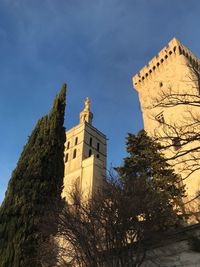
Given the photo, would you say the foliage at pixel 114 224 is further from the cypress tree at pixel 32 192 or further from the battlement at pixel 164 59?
the battlement at pixel 164 59

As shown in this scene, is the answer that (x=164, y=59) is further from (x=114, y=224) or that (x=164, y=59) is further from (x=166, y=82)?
A: (x=114, y=224)

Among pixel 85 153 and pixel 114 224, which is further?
pixel 85 153

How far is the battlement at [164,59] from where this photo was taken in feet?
83.9

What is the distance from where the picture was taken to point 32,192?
→ 1185cm

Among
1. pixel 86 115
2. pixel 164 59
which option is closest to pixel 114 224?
pixel 164 59

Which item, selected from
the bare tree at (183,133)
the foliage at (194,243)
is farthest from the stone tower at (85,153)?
the foliage at (194,243)

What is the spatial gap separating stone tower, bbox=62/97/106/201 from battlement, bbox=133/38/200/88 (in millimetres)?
13987

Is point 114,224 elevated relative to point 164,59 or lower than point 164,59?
lower

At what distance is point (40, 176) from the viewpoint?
12.5m

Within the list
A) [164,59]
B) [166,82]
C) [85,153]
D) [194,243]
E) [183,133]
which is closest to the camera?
[183,133]

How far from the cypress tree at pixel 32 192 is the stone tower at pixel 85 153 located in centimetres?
2095

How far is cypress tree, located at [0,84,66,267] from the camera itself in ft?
34.1

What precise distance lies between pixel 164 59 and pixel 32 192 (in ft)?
65.7

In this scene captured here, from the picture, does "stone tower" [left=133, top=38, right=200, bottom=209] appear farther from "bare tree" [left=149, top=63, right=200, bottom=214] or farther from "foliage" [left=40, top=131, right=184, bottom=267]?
"foliage" [left=40, top=131, right=184, bottom=267]
